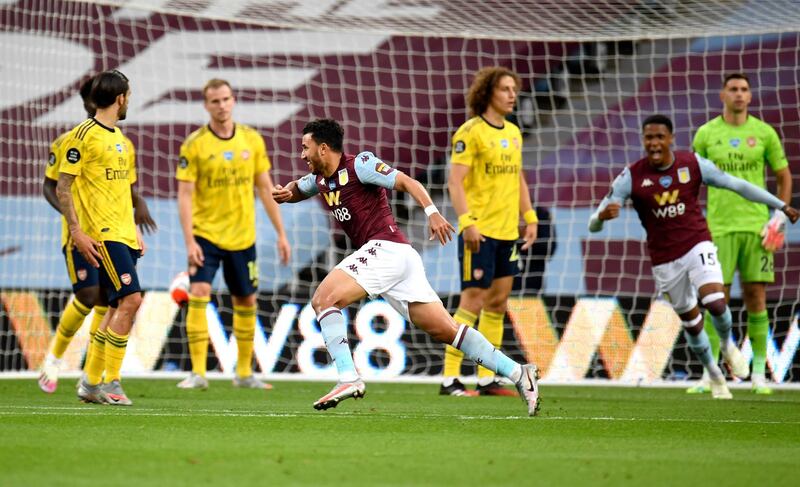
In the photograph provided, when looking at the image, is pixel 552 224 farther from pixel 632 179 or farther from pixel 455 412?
pixel 455 412

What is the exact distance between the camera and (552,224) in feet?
42.9

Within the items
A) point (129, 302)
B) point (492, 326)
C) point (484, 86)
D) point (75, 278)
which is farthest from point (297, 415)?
point (484, 86)

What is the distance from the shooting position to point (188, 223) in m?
10.1

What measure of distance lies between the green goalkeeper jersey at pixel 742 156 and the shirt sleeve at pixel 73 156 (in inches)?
190

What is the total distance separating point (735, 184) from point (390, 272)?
3033 millimetres

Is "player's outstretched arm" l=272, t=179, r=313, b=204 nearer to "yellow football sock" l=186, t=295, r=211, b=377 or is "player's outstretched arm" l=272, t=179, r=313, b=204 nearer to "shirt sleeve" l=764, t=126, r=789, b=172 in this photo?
"yellow football sock" l=186, t=295, r=211, b=377

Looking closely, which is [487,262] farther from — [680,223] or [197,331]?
[197,331]

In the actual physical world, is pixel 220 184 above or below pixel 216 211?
above

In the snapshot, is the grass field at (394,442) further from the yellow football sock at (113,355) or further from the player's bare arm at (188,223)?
the player's bare arm at (188,223)

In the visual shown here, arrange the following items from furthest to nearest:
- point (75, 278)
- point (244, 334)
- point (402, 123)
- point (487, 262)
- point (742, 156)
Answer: point (402, 123) < point (244, 334) < point (742, 156) < point (487, 262) < point (75, 278)

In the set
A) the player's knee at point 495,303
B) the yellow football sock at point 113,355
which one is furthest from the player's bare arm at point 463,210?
the yellow football sock at point 113,355

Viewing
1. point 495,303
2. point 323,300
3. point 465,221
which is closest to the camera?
point 323,300

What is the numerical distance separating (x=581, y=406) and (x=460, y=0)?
5592 mm

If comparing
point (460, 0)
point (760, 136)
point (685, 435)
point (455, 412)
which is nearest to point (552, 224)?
point (460, 0)
